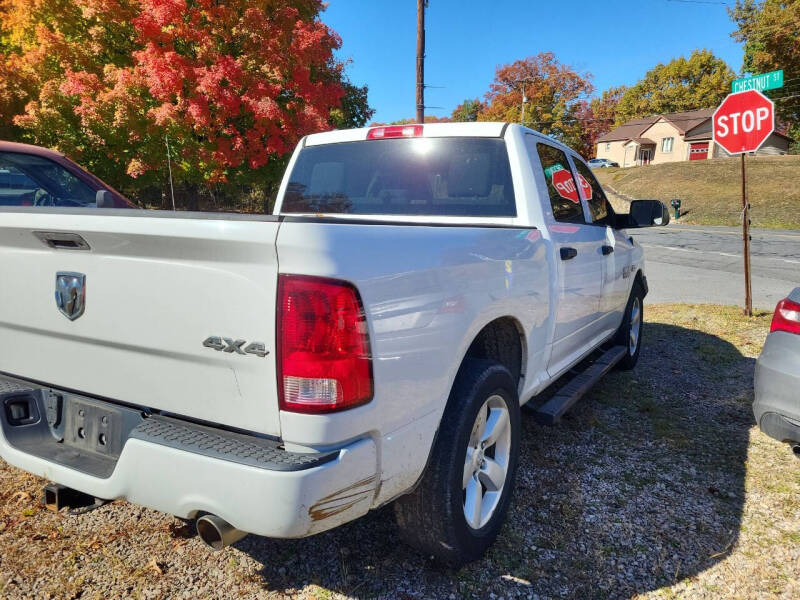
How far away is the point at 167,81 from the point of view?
11.0 metres

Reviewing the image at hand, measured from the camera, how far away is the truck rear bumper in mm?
1540

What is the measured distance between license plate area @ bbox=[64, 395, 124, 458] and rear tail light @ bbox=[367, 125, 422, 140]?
2.26 m

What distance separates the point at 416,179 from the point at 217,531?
2282 millimetres

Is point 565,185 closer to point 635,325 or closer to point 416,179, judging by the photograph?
point 416,179

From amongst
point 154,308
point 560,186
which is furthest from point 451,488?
point 560,186

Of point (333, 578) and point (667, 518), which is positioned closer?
point (333, 578)

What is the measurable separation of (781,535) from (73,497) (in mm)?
3263

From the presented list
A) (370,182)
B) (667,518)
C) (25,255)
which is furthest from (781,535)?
(25,255)

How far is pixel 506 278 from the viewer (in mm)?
2424

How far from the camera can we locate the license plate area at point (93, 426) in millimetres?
1901

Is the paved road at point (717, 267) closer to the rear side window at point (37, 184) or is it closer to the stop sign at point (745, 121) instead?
the stop sign at point (745, 121)

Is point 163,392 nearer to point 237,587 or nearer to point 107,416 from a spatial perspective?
point 107,416

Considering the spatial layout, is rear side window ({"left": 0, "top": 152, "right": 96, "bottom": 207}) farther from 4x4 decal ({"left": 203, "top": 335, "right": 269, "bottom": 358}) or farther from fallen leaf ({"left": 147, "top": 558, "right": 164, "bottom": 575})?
4x4 decal ({"left": 203, "top": 335, "right": 269, "bottom": 358})

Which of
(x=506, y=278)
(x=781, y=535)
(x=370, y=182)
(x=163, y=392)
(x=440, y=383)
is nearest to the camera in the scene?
(x=163, y=392)
